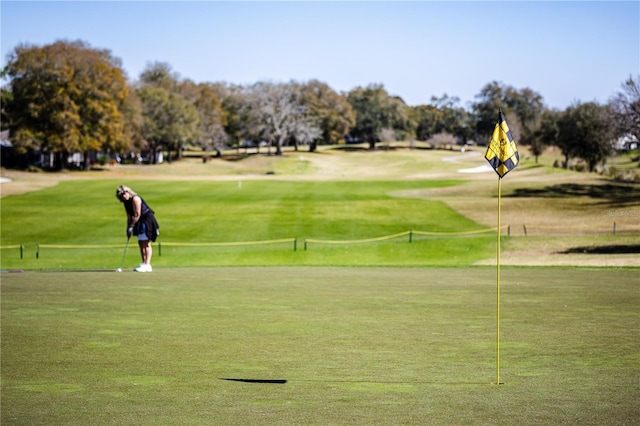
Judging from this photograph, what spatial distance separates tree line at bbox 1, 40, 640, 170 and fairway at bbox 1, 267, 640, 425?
158ft

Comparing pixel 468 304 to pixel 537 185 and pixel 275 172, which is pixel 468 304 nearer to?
pixel 537 185

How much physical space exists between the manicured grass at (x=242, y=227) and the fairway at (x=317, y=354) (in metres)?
15.5

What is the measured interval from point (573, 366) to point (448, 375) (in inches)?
62.3

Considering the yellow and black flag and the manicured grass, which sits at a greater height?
the yellow and black flag

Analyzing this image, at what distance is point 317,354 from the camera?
11.2 m

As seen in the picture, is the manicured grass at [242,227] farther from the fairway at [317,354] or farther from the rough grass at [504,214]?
the fairway at [317,354]

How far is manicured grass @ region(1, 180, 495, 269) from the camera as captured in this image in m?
34.7

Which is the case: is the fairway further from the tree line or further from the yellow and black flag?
the tree line

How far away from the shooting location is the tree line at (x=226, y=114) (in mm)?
94312

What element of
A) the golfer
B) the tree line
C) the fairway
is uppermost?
the tree line

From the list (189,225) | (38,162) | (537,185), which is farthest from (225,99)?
(189,225)

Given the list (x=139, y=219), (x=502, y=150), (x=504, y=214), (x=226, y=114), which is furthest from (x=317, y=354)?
(x=226, y=114)

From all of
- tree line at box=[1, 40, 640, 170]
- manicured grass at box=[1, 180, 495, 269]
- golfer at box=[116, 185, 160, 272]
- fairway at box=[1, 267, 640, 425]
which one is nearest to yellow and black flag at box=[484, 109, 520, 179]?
fairway at box=[1, 267, 640, 425]

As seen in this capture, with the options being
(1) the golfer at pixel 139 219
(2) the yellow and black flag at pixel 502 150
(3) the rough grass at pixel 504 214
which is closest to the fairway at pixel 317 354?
(2) the yellow and black flag at pixel 502 150
